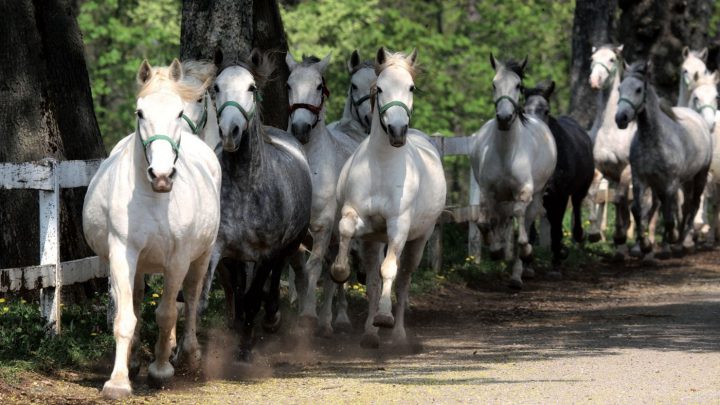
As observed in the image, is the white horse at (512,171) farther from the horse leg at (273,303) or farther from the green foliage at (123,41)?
the green foliage at (123,41)

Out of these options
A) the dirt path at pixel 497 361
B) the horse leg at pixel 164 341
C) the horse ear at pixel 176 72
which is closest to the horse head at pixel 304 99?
the dirt path at pixel 497 361

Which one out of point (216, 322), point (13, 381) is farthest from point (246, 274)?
point (13, 381)

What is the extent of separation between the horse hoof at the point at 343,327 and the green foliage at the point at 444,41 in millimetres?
15541

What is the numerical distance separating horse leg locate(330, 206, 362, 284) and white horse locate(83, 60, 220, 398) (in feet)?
6.47

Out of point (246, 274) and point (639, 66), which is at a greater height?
point (639, 66)

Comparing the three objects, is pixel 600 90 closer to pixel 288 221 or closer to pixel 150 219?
pixel 288 221

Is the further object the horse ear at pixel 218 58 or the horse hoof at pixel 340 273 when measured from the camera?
the horse hoof at pixel 340 273

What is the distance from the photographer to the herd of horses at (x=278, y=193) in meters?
8.27

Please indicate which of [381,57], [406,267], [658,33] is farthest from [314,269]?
[658,33]

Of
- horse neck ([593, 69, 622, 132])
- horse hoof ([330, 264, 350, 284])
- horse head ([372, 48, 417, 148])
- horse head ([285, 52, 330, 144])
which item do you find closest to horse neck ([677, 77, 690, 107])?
horse neck ([593, 69, 622, 132])

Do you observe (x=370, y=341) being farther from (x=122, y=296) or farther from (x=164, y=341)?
(x=122, y=296)

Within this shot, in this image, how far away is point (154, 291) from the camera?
39.3 ft

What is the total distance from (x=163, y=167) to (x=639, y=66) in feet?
40.0

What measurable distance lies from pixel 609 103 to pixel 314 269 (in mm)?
9793
